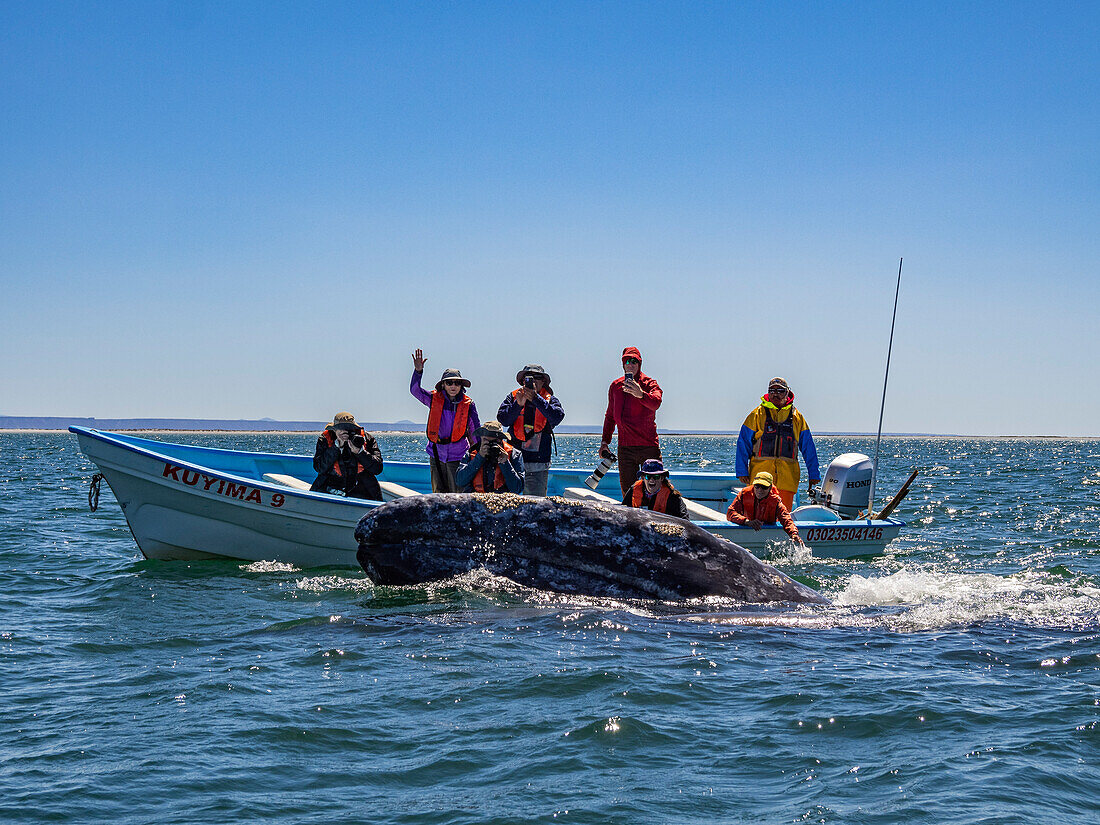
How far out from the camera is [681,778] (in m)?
4.80

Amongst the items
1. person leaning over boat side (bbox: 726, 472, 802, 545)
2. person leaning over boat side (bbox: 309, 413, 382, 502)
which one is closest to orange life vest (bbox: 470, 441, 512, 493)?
person leaning over boat side (bbox: 309, 413, 382, 502)

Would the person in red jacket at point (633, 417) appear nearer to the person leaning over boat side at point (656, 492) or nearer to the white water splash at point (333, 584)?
the person leaning over boat side at point (656, 492)

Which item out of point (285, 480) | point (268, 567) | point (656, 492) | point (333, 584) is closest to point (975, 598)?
point (656, 492)

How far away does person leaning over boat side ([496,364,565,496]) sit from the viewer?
40.7 feet

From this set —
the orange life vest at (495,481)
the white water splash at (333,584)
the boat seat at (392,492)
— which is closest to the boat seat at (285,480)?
the boat seat at (392,492)

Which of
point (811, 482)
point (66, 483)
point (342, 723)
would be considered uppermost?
point (811, 482)

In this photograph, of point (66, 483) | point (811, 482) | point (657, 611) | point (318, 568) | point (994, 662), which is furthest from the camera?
point (66, 483)

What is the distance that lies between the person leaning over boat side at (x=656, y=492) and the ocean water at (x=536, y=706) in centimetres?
220

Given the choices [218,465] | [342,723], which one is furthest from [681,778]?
[218,465]

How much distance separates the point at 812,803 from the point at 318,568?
871 centimetres

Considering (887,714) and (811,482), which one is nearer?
(887,714)

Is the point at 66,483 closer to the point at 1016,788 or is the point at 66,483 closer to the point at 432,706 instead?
the point at 432,706

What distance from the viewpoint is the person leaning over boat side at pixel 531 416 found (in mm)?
12406

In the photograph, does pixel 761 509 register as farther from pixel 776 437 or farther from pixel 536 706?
pixel 536 706
